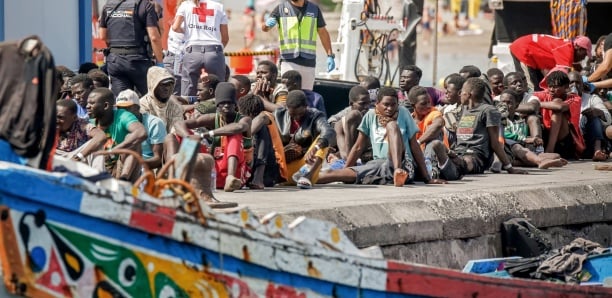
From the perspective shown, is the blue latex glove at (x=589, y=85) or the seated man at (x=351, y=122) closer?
the seated man at (x=351, y=122)

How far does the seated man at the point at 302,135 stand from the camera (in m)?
10.9

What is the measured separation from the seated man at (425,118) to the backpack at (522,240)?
125 centimetres

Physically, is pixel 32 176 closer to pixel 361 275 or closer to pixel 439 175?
pixel 361 275

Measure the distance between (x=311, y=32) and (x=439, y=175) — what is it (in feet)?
9.02

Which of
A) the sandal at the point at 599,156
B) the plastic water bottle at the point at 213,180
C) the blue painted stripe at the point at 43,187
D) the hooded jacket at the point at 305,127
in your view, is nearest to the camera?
the blue painted stripe at the point at 43,187

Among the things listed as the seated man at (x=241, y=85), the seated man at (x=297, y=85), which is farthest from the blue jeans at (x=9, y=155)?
the seated man at (x=297, y=85)

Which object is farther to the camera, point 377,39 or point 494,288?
point 377,39

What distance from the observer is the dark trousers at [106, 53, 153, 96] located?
1263cm

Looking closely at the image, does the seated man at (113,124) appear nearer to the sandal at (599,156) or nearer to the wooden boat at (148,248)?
the wooden boat at (148,248)

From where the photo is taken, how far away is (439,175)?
11398mm

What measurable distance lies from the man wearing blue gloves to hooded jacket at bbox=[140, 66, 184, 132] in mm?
2796

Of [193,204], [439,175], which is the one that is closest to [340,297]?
[193,204]

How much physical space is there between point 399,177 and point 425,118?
1.07 m

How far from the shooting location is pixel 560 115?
13.0 meters
